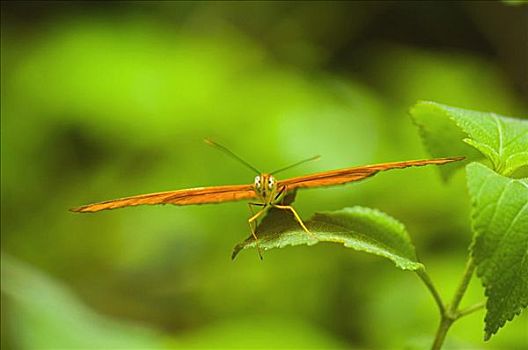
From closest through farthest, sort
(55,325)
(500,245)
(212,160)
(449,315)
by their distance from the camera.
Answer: (500,245) < (449,315) < (55,325) < (212,160)

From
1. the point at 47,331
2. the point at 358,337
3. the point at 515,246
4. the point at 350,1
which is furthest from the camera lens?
the point at 350,1

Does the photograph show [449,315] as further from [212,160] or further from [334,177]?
[212,160]

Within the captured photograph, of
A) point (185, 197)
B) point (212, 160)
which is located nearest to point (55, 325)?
point (212, 160)

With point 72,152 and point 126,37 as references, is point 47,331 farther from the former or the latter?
point 126,37

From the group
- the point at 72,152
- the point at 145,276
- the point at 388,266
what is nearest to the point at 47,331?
the point at 145,276

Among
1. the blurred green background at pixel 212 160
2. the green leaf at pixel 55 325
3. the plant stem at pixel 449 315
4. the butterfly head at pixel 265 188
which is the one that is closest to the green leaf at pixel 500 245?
the plant stem at pixel 449 315

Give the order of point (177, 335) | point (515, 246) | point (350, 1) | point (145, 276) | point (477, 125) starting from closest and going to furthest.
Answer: point (515, 246) < point (477, 125) < point (177, 335) < point (145, 276) < point (350, 1)

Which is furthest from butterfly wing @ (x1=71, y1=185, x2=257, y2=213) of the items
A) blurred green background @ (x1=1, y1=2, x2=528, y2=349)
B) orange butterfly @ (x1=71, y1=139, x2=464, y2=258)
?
blurred green background @ (x1=1, y1=2, x2=528, y2=349)
